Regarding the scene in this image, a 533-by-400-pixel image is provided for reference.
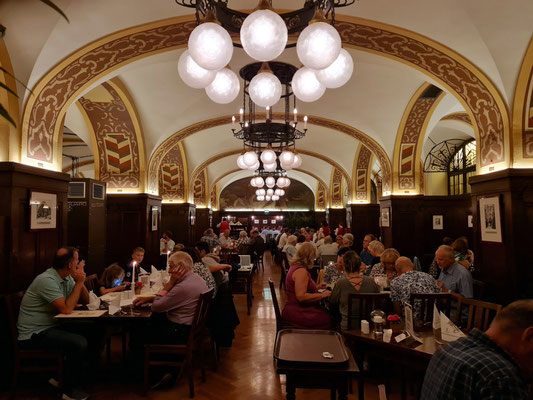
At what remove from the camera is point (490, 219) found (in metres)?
4.78

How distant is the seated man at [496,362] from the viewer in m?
1.23

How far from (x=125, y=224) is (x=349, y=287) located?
6218 millimetres

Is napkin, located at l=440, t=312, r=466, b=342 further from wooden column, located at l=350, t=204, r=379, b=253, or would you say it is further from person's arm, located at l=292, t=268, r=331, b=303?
wooden column, located at l=350, t=204, r=379, b=253

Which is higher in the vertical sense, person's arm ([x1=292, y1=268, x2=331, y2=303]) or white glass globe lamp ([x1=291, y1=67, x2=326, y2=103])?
white glass globe lamp ([x1=291, y1=67, x2=326, y2=103])

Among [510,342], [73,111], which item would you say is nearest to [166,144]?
[73,111]

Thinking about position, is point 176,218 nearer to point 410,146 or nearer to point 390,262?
point 410,146

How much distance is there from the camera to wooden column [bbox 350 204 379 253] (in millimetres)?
11938

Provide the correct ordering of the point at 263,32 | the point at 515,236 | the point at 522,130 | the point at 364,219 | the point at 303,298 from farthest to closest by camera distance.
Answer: the point at 364,219 → the point at 522,130 → the point at 515,236 → the point at 303,298 → the point at 263,32

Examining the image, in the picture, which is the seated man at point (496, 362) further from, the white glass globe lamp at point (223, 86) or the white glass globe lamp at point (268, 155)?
the white glass globe lamp at point (268, 155)

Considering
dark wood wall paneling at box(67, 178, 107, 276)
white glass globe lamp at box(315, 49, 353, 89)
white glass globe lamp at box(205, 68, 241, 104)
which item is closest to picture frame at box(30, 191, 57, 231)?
dark wood wall paneling at box(67, 178, 107, 276)

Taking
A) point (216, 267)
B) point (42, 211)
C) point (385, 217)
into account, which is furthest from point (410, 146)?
point (42, 211)

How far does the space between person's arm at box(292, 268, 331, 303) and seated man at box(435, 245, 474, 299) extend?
1.57 meters

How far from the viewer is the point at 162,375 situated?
363cm

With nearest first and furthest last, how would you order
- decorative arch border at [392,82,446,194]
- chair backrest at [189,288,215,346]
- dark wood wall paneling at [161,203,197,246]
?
chair backrest at [189,288,215,346]
decorative arch border at [392,82,446,194]
dark wood wall paneling at [161,203,197,246]
